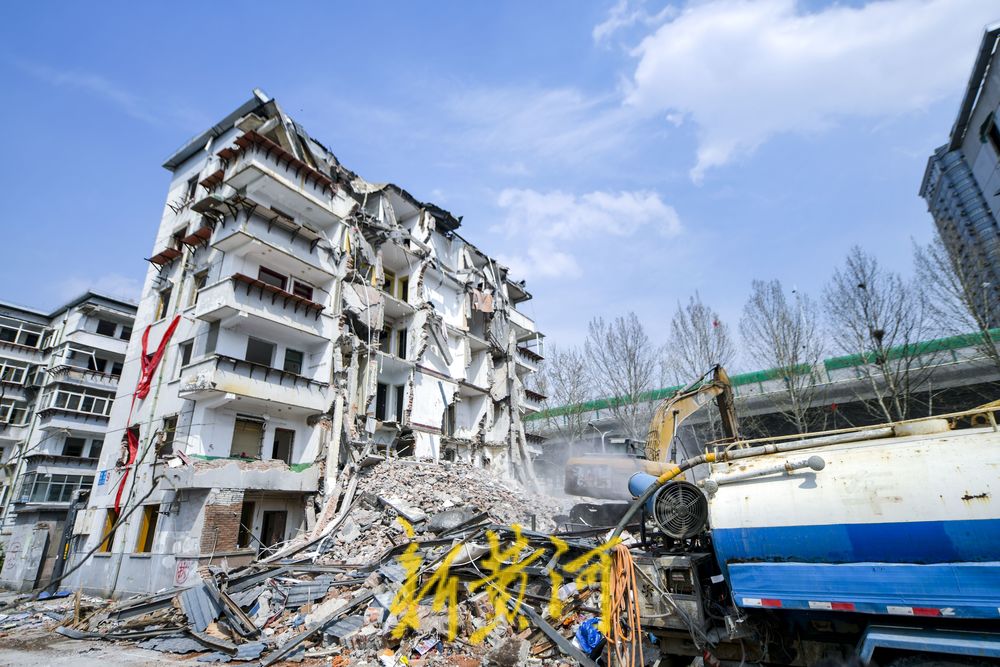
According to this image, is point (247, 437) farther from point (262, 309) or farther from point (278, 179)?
point (278, 179)

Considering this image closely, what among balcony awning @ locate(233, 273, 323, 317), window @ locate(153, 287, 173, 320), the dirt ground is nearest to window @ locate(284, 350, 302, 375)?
balcony awning @ locate(233, 273, 323, 317)

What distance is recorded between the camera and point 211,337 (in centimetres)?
1827

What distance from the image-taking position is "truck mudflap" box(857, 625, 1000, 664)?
13.3 ft

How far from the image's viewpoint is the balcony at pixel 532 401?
104ft

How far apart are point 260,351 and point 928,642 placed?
2046 cm

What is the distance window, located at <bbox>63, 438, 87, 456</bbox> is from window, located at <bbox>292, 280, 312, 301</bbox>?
68.7 feet

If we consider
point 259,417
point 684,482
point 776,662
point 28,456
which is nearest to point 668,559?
point 684,482

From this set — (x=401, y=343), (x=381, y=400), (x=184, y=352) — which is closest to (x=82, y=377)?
(x=184, y=352)

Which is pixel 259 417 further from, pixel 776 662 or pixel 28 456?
pixel 28 456

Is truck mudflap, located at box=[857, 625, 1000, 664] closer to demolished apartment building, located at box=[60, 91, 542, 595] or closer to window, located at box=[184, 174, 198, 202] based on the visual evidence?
demolished apartment building, located at box=[60, 91, 542, 595]

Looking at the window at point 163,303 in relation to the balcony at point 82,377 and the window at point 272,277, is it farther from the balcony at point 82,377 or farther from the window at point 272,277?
the balcony at point 82,377

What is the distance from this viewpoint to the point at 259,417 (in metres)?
18.3

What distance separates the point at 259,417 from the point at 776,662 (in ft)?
58.3

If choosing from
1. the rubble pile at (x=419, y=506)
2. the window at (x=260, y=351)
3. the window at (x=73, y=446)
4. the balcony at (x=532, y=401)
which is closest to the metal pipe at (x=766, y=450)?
the rubble pile at (x=419, y=506)
